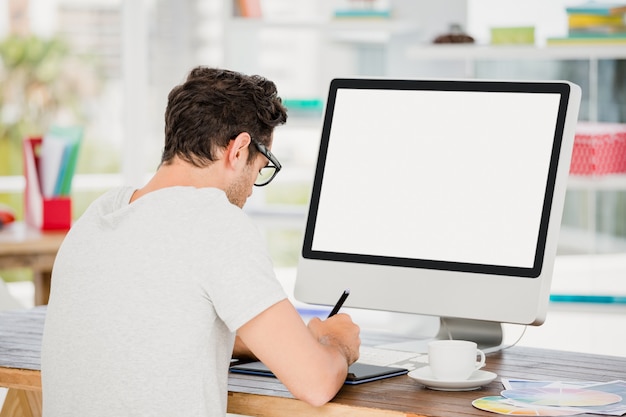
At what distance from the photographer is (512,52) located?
3814 millimetres

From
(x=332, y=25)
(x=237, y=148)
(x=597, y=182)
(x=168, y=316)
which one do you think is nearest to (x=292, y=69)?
(x=332, y=25)

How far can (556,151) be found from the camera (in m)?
1.87

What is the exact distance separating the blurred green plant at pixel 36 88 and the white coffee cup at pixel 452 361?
13.9 feet

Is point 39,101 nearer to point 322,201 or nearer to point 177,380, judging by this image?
point 322,201

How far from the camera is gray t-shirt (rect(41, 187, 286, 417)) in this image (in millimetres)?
1535

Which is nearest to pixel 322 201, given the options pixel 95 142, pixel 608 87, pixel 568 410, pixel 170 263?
pixel 170 263

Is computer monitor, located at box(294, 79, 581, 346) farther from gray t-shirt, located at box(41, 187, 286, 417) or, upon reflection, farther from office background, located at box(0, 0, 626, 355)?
office background, located at box(0, 0, 626, 355)

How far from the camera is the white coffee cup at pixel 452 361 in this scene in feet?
5.43

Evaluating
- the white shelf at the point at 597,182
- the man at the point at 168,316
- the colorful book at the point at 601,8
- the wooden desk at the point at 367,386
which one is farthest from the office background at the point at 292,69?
the man at the point at 168,316

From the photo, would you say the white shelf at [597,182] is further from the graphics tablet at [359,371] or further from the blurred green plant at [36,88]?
the blurred green plant at [36,88]

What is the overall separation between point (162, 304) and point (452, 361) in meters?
0.44

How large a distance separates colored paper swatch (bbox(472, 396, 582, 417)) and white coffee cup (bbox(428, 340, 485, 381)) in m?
0.08

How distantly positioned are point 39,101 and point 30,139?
6.68 feet

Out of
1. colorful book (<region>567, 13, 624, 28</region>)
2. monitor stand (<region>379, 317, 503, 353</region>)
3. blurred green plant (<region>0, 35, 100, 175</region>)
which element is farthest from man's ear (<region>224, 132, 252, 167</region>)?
blurred green plant (<region>0, 35, 100, 175</region>)
